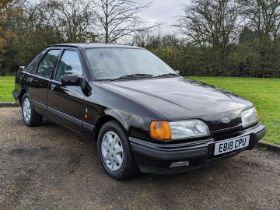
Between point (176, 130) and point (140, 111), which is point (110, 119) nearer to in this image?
point (140, 111)

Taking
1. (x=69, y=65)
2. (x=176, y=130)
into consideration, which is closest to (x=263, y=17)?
(x=69, y=65)

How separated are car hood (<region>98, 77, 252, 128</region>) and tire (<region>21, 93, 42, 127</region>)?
7.83 feet

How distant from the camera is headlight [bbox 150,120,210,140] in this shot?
3081 millimetres

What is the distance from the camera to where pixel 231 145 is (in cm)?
342

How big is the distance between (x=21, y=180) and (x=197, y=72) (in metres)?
16.9

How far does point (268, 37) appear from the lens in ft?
65.1

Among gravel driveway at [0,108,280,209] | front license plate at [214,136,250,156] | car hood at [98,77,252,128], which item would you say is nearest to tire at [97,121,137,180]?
gravel driveway at [0,108,280,209]

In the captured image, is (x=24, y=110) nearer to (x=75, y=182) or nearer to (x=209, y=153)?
(x=75, y=182)

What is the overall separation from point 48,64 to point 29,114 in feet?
3.85

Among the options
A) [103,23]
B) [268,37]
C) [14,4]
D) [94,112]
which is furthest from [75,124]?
[14,4]

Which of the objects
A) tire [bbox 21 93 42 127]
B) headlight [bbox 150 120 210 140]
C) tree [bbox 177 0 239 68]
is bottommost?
tire [bbox 21 93 42 127]

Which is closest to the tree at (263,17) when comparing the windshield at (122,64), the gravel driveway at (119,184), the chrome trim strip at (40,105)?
the windshield at (122,64)

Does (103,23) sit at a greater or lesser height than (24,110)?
greater

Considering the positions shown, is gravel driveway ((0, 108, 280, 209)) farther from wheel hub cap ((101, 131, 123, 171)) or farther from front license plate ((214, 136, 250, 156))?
front license plate ((214, 136, 250, 156))
